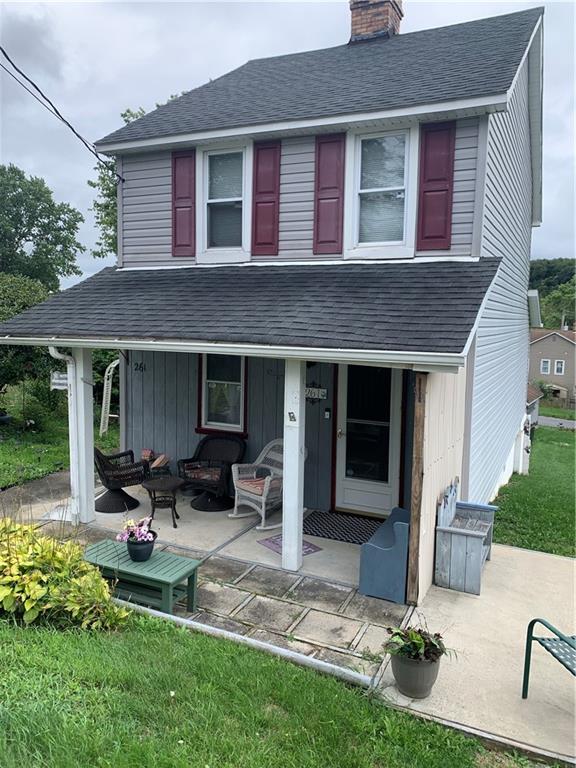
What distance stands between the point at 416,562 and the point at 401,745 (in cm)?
185

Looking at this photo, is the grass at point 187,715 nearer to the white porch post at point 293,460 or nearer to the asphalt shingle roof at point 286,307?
the white porch post at point 293,460

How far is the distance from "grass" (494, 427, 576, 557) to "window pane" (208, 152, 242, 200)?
621 centimetres

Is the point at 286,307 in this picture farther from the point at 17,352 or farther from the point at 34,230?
the point at 34,230

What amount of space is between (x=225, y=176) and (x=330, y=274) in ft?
7.86

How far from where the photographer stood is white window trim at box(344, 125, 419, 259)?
6.44m

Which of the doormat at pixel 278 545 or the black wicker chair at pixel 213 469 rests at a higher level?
the black wicker chair at pixel 213 469

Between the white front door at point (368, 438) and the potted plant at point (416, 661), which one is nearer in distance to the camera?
the potted plant at point (416, 661)

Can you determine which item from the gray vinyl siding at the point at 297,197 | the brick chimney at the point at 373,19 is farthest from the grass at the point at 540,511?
the brick chimney at the point at 373,19

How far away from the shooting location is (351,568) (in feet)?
18.4

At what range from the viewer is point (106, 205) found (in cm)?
2003

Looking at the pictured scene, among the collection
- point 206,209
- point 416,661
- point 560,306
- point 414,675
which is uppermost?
point 560,306

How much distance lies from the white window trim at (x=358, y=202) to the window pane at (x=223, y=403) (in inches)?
107

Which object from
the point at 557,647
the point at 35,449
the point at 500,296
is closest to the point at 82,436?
the point at 35,449

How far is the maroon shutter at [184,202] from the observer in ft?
25.4
